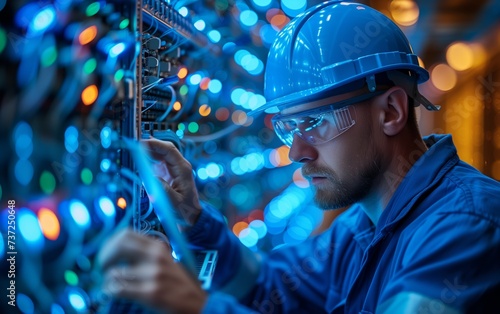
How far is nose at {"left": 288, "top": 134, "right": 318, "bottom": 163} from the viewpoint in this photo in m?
1.27

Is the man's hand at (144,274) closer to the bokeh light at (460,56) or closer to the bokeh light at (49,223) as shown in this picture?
the bokeh light at (49,223)

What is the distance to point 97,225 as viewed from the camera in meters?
1.03

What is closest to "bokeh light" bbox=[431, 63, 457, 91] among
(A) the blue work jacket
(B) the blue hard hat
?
(A) the blue work jacket

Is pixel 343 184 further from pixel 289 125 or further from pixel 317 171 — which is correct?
pixel 289 125

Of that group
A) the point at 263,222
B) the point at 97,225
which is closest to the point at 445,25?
the point at 263,222

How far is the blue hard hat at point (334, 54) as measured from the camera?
47.6 inches

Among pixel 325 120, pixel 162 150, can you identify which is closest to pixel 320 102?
pixel 325 120

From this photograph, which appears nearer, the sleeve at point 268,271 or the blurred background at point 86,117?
the blurred background at point 86,117

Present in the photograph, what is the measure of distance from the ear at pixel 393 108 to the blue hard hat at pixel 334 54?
2.3 inches

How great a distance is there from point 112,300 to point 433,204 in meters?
0.77

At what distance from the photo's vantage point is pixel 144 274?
27.2 inches

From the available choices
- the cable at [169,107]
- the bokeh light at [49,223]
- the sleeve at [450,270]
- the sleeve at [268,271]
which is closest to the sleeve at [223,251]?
the sleeve at [268,271]

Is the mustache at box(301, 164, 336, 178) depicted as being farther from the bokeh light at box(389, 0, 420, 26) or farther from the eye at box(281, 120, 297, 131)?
the bokeh light at box(389, 0, 420, 26)

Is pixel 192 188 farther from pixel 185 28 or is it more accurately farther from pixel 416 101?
pixel 416 101
